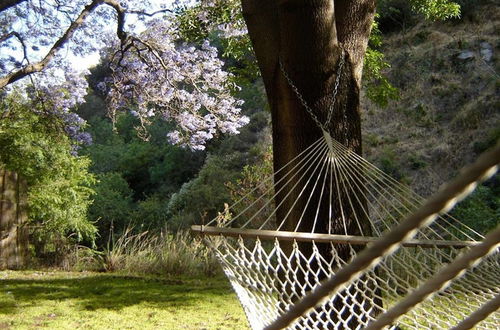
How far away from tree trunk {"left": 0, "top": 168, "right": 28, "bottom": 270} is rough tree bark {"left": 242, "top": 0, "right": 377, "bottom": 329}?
318 cm

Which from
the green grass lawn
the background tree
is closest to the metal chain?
the green grass lawn

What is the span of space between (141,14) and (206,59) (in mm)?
742

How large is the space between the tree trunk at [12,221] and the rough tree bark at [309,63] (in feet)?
10.4

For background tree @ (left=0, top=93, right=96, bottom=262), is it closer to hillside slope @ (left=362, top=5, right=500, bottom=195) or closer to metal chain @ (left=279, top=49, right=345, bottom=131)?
metal chain @ (left=279, top=49, right=345, bottom=131)

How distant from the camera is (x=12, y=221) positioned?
501cm

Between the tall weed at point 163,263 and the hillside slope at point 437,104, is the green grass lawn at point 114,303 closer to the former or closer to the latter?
the tall weed at point 163,263

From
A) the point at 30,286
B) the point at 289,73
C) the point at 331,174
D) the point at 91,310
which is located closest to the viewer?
the point at 331,174

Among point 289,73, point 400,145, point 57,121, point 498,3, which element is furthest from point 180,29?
point 498,3

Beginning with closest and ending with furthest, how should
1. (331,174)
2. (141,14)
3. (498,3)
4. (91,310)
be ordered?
(331,174), (91,310), (141,14), (498,3)

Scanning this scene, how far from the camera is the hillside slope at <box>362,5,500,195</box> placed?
21.8 feet

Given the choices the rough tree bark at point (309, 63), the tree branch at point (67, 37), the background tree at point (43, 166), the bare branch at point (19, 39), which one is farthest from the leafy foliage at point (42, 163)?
the rough tree bark at point (309, 63)

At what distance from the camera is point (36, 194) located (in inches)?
211

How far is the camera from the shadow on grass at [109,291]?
10.8 feet

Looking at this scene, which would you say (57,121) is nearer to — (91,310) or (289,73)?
(91,310)
